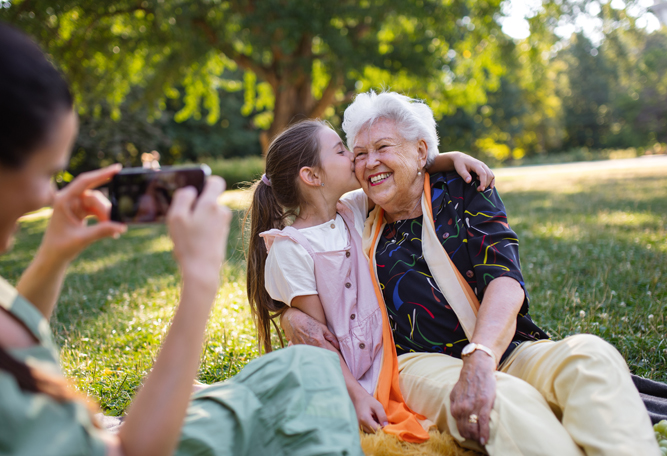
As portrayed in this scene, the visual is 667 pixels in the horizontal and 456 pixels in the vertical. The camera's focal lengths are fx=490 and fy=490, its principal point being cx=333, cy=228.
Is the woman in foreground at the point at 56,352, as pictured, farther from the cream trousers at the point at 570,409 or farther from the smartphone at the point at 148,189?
the cream trousers at the point at 570,409

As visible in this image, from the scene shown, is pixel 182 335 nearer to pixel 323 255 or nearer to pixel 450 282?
pixel 323 255

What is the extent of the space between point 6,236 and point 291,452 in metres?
1.07

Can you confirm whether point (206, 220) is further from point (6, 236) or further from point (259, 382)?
point (259, 382)

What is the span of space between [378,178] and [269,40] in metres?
9.58

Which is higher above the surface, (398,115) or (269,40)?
(269,40)

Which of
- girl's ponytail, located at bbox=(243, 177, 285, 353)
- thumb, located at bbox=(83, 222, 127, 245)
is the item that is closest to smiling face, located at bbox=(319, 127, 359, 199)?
girl's ponytail, located at bbox=(243, 177, 285, 353)

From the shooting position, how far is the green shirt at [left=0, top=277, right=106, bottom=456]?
972 mm

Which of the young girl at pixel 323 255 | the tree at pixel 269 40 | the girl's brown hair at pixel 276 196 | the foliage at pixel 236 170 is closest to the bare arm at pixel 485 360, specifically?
the young girl at pixel 323 255

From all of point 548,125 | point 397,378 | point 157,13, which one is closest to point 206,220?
point 397,378

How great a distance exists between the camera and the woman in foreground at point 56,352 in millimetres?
1050

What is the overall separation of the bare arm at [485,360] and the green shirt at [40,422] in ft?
4.83

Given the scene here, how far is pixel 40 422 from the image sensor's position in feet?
3.32

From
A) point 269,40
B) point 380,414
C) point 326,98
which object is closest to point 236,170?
point 326,98

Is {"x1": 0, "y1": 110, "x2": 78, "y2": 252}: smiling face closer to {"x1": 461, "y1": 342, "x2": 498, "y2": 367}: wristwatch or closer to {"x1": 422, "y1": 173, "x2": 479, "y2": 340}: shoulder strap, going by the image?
{"x1": 461, "y1": 342, "x2": 498, "y2": 367}: wristwatch
